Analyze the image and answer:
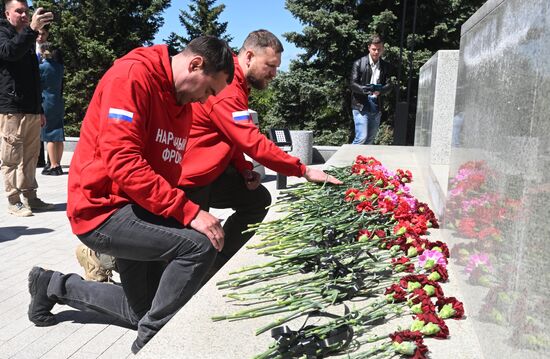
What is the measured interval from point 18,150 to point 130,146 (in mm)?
4198

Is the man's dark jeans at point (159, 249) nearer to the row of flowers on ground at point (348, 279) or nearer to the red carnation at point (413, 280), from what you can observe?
the row of flowers on ground at point (348, 279)

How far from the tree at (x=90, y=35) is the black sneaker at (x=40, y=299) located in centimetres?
1928

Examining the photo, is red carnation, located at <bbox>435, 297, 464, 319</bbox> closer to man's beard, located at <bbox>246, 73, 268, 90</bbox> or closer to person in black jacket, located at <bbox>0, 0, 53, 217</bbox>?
man's beard, located at <bbox>246, 73, 268, 90</bbox>

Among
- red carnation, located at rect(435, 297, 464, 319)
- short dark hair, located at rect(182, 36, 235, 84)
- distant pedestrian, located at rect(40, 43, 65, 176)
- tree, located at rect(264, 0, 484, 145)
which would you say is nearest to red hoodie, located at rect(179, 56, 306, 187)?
short dark hair, located at rect(182, 36, 235, 84)

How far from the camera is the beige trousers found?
5785mm

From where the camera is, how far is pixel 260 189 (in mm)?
3957

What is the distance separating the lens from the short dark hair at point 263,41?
11.0 feet

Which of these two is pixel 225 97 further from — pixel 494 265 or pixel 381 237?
pixel 494 265

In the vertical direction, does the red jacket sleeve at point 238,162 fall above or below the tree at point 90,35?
below

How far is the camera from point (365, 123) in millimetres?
8188

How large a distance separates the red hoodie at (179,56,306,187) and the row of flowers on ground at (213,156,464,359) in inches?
15.2

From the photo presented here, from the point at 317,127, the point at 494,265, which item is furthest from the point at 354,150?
the point at 317,127

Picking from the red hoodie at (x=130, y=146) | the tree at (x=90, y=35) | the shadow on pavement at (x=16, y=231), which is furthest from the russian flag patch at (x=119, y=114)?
the tree at (x=90, y=35)

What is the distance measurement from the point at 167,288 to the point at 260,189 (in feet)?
5.32
